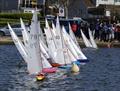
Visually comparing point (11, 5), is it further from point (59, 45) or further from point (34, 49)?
point (34, 49)

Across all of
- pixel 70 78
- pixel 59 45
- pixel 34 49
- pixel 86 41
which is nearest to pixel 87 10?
pixel 86 41

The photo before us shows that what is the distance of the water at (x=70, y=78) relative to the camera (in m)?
31.1

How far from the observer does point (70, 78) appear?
35.4m

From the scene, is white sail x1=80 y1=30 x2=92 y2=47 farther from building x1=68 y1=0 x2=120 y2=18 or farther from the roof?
the roof

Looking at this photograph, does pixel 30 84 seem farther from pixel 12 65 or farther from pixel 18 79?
pixel 12 65

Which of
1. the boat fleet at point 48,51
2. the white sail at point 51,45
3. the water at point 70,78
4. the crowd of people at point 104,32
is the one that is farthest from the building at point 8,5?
the white sail at point 51,45

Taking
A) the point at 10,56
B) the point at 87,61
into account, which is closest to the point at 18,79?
the point at 87,61

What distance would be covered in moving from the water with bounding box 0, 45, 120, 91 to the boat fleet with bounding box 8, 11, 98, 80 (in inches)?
25.8

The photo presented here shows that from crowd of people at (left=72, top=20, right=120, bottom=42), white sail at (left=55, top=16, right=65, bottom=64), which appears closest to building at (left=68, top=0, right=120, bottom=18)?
crowd of people at (left=72, top=20, right=120, bottom=42)

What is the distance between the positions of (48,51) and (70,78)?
→ 18.5 ft

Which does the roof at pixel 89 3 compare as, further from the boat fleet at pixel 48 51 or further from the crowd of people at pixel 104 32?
the boat fleet at pixel 48 51

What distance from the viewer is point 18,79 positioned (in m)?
34.3

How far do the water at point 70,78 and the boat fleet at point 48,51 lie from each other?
66 centimetres

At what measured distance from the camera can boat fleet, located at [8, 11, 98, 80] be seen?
3319cm
